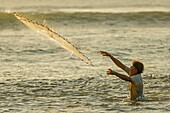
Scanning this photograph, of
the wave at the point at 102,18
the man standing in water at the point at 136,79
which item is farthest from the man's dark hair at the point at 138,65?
the wave at the point at 102,18

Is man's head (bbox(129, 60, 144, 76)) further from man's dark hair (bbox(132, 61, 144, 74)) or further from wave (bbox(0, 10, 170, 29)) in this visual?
wave (bbox(0, 10, 170, 29))

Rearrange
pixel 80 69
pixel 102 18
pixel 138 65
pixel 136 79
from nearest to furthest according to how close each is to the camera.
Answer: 1. pixel 138 65
2. pixel 136 79
3. pixel 80 69
4. pixel 102 18

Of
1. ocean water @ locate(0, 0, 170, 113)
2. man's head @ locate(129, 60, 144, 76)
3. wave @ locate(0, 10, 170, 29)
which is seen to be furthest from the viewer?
wave @ locate(0, 10, 170, 29)

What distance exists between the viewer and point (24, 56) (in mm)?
13961

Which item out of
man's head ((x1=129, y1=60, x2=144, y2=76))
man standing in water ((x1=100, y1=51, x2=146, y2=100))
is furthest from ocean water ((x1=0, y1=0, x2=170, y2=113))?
man's head ((x1=129, y1=60, x2=144, y2=76))

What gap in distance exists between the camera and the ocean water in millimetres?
8406

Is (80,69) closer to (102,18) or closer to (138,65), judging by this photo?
(138,65)

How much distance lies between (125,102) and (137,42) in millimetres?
8727

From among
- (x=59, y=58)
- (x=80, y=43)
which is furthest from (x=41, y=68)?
(x=80, y=43)

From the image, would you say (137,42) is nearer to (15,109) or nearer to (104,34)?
(104,34)

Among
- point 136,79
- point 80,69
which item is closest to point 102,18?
point 80,69

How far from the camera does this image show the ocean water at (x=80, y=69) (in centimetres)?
841

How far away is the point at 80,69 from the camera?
12.0m

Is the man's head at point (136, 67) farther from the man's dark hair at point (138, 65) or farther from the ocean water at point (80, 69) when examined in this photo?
the ocean water at point (80, 69)
